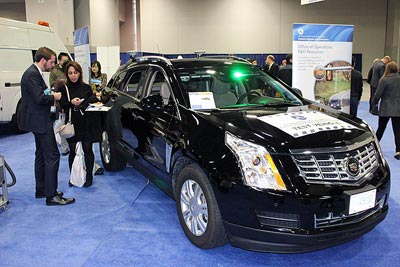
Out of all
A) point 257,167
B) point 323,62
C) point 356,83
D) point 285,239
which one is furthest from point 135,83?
point 356,83

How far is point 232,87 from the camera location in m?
3.84

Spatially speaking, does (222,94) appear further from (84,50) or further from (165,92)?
(84,50)

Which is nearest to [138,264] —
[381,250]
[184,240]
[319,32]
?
[184,240]

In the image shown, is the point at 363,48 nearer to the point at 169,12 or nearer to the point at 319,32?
the point at 169,12

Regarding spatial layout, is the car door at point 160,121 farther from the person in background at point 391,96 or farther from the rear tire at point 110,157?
the person in background at point 391,96

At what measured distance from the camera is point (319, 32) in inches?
265

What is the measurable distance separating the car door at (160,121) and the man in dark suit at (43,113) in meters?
0.92

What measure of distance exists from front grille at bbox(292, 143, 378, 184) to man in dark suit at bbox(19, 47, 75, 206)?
2423 mm

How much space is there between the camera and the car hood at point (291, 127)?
2631 millimetres

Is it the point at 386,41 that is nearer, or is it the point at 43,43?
the point at 43,43

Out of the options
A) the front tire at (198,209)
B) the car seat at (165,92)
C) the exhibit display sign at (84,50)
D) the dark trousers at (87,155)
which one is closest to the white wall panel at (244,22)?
the exhibit display sign at (84,50)

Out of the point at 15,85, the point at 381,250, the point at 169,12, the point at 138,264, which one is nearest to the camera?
the point at 138,264

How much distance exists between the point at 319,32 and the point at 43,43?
224 inches

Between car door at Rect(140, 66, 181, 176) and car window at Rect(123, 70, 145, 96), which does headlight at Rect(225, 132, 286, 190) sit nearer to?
car door at Rect(140, 66, 181, 176)
